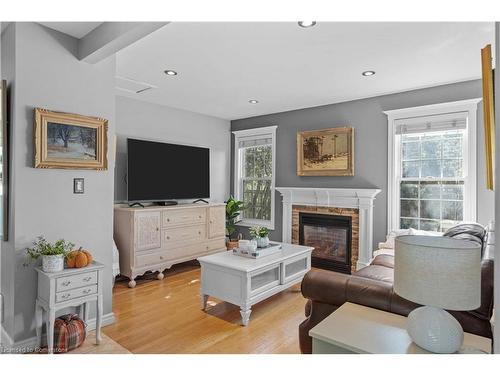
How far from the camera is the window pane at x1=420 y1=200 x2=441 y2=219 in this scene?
3.84 metres

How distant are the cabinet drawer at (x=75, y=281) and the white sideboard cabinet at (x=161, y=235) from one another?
1477 millimetres

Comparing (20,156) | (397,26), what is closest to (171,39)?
(20,156)

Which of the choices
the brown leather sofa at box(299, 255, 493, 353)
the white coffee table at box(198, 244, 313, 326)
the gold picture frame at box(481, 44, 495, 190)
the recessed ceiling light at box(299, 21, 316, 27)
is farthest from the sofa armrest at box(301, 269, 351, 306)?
the recessed ceiling light at box(299, 21, 316, 27)

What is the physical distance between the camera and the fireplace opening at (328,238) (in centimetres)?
448

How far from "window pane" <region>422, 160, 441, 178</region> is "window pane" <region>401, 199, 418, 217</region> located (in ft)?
1.20

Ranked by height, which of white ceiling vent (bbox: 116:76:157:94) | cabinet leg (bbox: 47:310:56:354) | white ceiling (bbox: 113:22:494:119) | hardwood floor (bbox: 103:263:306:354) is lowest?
hardwood floor (bbox: 103:263:306:354)

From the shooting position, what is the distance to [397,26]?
234 centimetres

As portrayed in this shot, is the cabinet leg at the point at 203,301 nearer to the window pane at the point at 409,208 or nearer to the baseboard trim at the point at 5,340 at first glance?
the baseboard trim at the point at 5,340

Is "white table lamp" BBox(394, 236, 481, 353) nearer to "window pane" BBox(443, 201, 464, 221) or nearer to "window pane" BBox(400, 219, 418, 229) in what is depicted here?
"window pane" BBox(443, 201, 464, 221)

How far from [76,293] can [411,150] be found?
159 inches

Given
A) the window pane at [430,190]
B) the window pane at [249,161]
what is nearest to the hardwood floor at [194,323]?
the window pane at [430,190]

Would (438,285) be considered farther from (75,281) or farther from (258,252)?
(75,281)

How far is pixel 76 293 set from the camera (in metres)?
2.22
